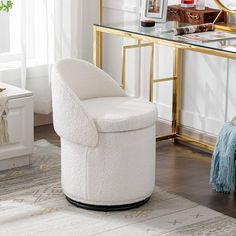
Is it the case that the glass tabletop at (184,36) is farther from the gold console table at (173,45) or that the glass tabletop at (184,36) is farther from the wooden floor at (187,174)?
the wooden floor at (187,174)

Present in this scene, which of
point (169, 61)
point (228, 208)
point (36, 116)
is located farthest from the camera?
point (36, 116)

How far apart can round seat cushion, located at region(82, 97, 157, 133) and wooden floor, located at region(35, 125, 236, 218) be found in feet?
1.73

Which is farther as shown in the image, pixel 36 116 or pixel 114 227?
pixel 36 116

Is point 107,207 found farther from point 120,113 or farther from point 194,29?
point 194,29

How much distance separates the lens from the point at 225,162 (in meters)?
3.91

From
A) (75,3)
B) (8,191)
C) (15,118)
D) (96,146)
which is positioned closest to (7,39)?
(75,3)

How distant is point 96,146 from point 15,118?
884 mm

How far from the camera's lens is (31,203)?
379 cm

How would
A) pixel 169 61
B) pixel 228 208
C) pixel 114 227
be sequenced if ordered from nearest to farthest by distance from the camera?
pixel 114 227 → pixel 228 208 → pixel 169 61

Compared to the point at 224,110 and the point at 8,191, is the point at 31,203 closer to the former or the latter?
the point at 8,191

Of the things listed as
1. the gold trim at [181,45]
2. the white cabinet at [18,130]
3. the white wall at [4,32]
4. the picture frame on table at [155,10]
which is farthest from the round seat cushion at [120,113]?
the white wall at [4,32]

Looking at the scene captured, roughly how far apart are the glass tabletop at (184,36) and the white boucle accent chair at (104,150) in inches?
16.4

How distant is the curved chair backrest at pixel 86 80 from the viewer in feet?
12.6

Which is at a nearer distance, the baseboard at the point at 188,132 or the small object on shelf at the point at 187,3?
the small object on shelf at the point at 187,3
